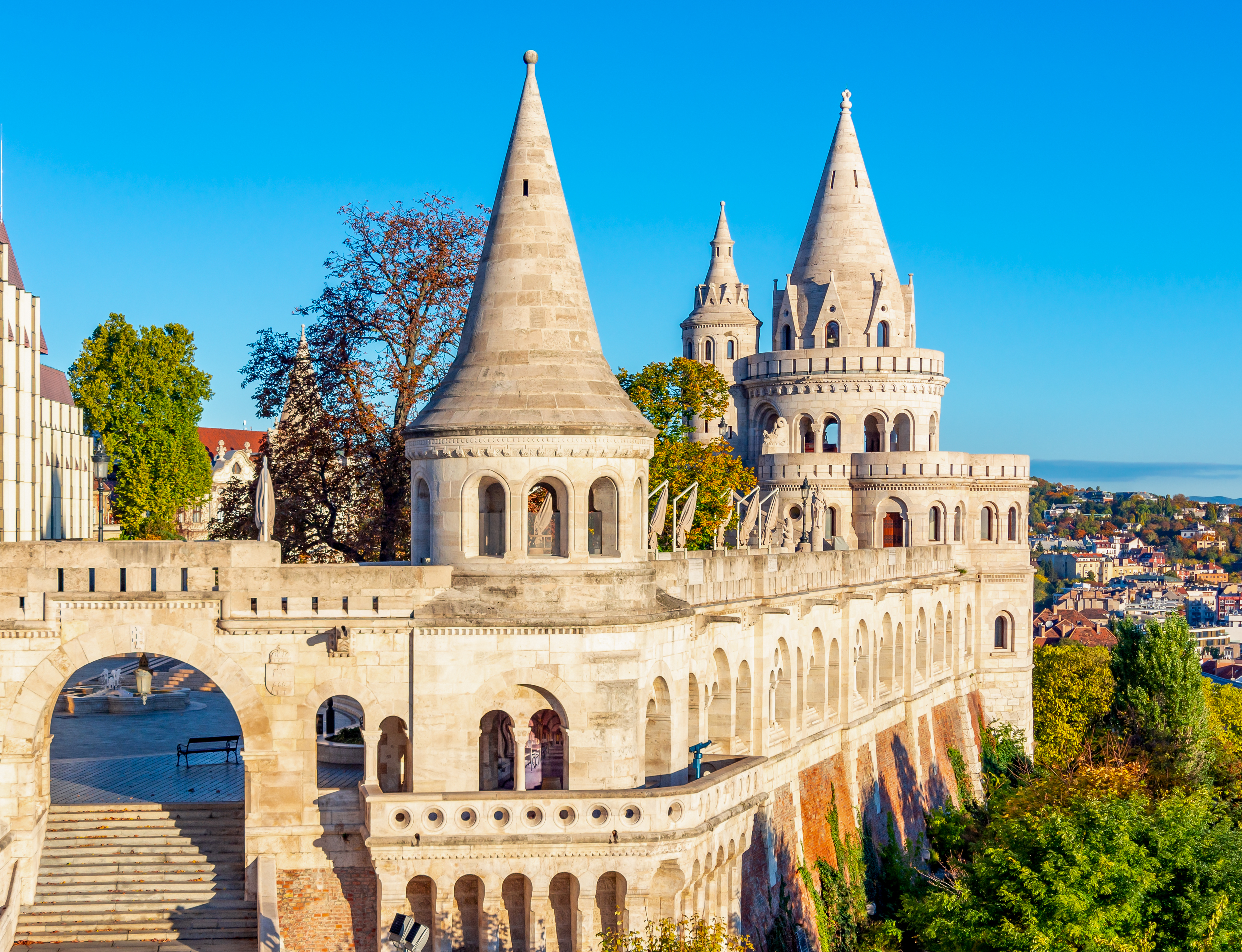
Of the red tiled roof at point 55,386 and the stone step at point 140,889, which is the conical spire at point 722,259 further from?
the stone step at point 140,889

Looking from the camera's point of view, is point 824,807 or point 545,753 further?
point 824,807

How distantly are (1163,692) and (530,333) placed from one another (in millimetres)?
36370

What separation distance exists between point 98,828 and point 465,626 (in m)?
8.34

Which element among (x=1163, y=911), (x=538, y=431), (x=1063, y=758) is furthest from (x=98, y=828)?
(x=1063, y=758)

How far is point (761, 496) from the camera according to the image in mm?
58375

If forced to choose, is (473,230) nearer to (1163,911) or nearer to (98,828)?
(98,828)

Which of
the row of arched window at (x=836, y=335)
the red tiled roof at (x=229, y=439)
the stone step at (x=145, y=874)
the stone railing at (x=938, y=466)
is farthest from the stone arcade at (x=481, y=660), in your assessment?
the red tiled roof at (x=229, y=439)

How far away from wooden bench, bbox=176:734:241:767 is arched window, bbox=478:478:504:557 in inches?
331

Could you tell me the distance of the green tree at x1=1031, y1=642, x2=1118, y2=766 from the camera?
5928 centimetres

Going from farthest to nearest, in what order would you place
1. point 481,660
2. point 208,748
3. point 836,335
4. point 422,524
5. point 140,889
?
point 836,335
point 208,748
point 422,524
point 481,660
point 140,889

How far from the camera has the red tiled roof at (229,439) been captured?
12362cm

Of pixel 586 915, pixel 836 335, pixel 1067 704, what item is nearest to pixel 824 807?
pixel 586 915

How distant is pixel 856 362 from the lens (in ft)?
195

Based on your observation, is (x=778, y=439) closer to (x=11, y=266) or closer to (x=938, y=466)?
(x=938, y=466)
